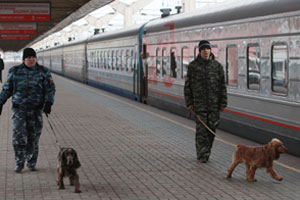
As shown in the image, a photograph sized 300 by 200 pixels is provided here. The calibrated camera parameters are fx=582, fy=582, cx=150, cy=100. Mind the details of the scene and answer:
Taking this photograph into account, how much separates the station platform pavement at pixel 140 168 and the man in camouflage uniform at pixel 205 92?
424 millimetres

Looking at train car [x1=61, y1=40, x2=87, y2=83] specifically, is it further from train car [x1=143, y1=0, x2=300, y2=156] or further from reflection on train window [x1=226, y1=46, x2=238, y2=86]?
reflection on train window [x1=226, y1=46, x2=238, y2=86]

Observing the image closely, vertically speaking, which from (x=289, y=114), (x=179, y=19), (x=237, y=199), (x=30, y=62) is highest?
(x=179, y=19)

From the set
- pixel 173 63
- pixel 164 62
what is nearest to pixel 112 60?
pixel 164 62

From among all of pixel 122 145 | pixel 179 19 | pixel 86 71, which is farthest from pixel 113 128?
pixel 86 71

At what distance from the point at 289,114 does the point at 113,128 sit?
4942 millimetres

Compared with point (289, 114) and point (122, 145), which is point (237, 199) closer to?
point (289, 114)

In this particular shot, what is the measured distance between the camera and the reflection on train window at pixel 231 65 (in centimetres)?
1244

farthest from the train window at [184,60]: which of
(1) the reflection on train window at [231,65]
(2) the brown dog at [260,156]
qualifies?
(2) the brown dog at [260,156]

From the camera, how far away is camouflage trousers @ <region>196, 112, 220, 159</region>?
923 cm

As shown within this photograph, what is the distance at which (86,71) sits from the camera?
37250mm

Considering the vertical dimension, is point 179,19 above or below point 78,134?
above

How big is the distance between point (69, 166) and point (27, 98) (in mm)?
1599

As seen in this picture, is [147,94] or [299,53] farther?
[147,94]

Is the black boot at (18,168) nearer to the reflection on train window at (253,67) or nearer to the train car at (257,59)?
the train car at (257,59)
